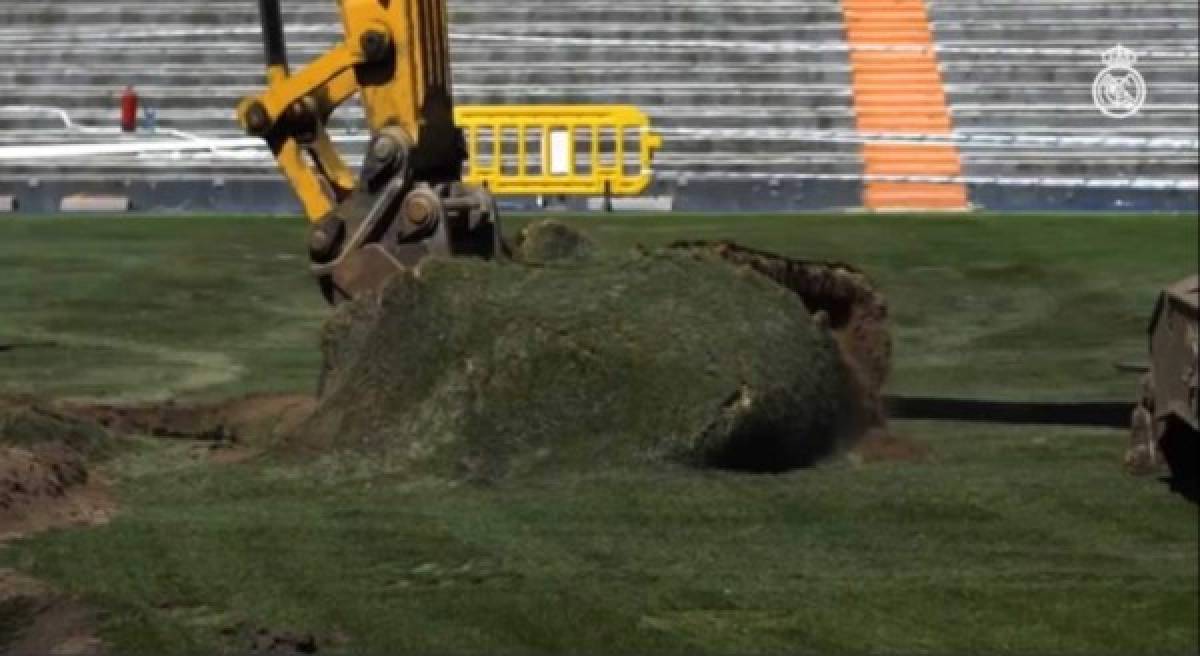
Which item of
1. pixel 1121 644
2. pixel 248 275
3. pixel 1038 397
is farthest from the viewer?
pixel 248 275

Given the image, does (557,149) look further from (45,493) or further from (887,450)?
(45,493)

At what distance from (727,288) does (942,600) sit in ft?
11.0

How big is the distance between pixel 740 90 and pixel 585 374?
2344cm

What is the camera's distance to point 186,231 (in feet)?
70.9

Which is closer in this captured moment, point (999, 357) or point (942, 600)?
point (942, 600)

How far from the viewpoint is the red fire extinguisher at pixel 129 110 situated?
2738cm

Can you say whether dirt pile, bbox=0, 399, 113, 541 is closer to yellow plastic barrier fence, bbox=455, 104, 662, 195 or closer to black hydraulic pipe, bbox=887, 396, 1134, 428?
black hydraulic pipe, bbox=887, 396, 1134, 428

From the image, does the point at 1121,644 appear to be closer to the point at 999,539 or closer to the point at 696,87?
the point at 999,539

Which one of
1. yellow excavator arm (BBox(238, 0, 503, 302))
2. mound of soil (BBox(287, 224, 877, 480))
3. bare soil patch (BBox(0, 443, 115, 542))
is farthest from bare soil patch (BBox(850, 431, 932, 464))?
bare soil patch (BBox(0, 443, 115, 542))

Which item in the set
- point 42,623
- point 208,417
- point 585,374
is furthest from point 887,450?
point 42,623

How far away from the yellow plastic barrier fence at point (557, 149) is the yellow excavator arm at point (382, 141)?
54.4ft

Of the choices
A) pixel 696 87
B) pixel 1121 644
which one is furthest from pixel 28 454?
pixel 696 87

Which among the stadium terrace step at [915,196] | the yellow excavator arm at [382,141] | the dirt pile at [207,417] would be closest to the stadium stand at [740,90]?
the stadium terrace step at [915,196]

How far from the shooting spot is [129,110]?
27703 millimetres
